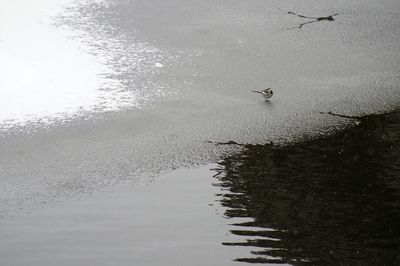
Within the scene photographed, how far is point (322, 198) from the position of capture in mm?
5133

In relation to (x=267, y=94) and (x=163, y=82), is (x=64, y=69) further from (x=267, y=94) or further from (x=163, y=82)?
(x=267, y=94)

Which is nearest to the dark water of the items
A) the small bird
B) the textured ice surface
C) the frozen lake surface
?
the frozen lake surface

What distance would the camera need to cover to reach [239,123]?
6414 millimetres

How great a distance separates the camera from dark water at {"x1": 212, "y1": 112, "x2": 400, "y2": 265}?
450cm

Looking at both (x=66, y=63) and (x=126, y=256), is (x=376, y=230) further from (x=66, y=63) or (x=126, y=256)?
(x=66, y=63)

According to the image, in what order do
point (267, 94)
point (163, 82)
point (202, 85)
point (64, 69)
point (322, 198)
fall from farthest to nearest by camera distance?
point (64, 69), point (163, 82), point (202, 85), point (267, 94), point (322, 198)

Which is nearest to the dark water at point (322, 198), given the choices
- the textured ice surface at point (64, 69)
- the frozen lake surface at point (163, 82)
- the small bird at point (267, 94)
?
the frozen lake surface at point (163, 82)

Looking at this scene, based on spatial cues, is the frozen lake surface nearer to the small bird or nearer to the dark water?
the small bird

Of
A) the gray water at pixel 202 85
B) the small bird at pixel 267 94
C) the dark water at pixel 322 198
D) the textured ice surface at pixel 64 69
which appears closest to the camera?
the dark water at pixel 322 198

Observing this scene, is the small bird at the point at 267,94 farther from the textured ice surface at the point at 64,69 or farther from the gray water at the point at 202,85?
the textured ice surface at the point at 64,69

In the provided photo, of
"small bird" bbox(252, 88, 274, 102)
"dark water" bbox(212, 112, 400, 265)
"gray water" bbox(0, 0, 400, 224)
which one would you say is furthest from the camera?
"small bird" bbox(252, 88, 274, 102)

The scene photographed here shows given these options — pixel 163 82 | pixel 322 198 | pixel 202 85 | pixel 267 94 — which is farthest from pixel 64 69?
pixel 322 198

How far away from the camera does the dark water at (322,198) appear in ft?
14.8

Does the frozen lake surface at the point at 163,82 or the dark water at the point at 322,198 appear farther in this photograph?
the frozen lake surface at the point at 163,82
